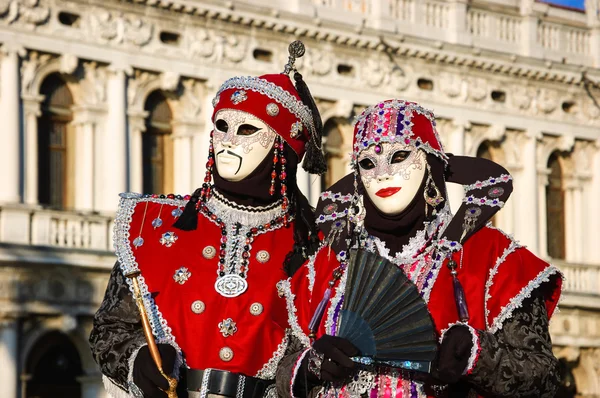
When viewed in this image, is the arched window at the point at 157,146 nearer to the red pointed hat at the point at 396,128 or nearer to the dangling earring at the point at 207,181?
the dangling earring at the point at 207,181

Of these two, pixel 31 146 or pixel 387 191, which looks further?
pixel 31 146

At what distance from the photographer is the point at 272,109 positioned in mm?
6672

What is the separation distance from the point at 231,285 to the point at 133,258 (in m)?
0.40

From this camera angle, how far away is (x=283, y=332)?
21.5ft

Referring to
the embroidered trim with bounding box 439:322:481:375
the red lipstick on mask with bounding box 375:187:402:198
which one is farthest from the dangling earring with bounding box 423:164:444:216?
the embroidered trim with bounding box 439:322:481:375

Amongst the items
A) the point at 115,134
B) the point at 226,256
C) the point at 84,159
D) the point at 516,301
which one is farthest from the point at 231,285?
the point at 115,134

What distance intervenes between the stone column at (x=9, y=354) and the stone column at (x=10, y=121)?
1.37 metres

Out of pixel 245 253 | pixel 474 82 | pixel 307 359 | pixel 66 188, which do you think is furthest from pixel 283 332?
pixel 474 82

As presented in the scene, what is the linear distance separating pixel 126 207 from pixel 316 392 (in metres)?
1.39

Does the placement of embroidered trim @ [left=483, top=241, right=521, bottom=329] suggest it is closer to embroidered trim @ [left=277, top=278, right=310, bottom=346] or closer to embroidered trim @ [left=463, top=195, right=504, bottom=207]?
embroidered trim @ [left=463, top=195, right=504, bottom=207]

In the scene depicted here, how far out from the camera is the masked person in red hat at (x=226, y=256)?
646 centimetres

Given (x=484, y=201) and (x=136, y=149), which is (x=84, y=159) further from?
(x=484, y=201)

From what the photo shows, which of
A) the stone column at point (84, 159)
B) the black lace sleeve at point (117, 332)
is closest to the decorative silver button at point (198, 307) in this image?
the black lace sleeve at point (117, 332)

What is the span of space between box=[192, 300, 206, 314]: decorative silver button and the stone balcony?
15.1m
